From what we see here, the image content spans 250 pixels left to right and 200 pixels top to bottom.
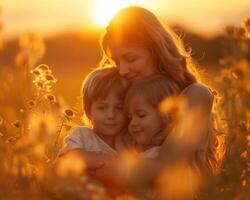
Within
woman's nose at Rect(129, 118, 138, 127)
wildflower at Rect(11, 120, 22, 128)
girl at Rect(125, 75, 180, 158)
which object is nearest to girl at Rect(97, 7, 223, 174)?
girl at Rect(125, 75, 180, 158)

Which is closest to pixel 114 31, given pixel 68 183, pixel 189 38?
pixel 68 183

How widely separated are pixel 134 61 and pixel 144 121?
0.43 m

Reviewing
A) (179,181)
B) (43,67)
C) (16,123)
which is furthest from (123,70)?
(179,181)

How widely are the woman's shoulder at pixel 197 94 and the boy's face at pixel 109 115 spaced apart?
0.43 m

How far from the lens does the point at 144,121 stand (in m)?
5.11

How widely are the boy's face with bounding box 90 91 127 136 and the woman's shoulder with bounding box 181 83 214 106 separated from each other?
433 mm

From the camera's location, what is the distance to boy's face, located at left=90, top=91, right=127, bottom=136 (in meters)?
5.31

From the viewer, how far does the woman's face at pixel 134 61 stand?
532cm

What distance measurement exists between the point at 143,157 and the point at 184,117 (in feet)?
1.09

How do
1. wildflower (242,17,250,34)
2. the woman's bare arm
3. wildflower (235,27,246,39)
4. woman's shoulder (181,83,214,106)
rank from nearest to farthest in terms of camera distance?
the woman's bare arm
woman's shoulder (181,83,214,106)
wildflower (242,17,250,34)
wildflower (235,27,246,39)

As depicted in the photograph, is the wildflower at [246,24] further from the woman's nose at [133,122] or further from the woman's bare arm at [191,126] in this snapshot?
the woman's nose at [133,122]

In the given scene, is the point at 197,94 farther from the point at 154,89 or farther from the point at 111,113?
the point at 111,113

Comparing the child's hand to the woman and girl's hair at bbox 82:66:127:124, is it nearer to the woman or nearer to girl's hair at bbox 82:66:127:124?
the woman

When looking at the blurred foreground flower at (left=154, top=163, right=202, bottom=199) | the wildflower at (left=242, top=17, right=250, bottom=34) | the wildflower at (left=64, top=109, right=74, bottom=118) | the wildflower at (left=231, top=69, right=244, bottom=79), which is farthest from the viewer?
the wildflower at (left=242, top=17, right=250, bottom=34)
